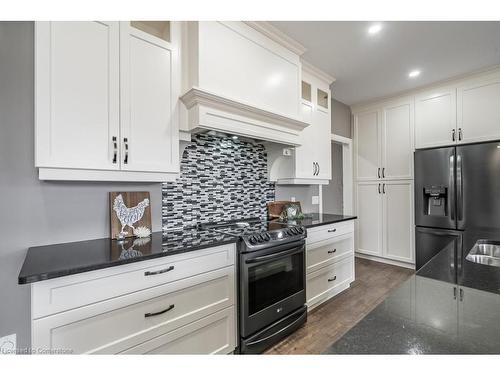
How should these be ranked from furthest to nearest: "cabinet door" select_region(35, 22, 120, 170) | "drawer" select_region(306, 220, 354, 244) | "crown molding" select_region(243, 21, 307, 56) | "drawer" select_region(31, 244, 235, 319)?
"drawer" select_region(306, 220, 354, 244), "crown molding" select_region(243, 21, 307, 56), "cabinet door" select_region(35, 22, 120, 170), "drawer" select_region(31, 244, 235, 319)

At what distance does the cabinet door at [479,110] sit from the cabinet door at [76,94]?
12.7ft

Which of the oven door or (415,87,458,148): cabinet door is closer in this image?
the oven door

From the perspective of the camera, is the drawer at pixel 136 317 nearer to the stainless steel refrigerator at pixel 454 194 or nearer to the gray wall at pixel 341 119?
the stainless steel refrigerator at pixel 454 194

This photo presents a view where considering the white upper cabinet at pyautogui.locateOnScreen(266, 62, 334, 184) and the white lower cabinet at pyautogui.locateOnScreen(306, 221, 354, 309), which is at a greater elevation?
the white upper cabinet at pyautogui.locateOnScreen(266, 62, 334, 184)

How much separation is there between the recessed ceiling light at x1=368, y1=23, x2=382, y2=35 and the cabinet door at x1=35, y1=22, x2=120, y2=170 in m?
2.05

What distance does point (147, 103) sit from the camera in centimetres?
163

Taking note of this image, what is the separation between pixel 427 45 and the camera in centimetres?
245

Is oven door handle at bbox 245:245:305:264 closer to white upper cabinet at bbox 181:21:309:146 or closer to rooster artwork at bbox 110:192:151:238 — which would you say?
rooster artwork at bbox 110:192:151:238

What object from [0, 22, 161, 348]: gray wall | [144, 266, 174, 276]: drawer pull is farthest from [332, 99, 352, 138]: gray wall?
[0, 22, 161, 348]: gray wall

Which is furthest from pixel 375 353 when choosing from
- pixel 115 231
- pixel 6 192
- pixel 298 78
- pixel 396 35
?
pixel 396 35

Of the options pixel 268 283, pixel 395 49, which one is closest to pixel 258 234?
pixel 268 283

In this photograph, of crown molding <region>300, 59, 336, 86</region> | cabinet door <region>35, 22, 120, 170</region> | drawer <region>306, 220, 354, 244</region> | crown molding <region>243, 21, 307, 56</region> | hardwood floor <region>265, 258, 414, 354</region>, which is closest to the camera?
cabinet door <region>35, 22, 120, 170</region>

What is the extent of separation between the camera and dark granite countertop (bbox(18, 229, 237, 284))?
1080 mm
